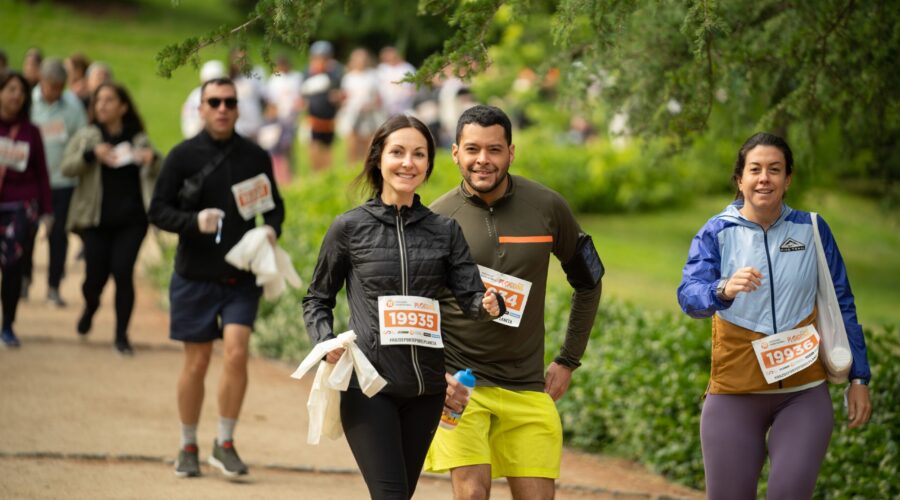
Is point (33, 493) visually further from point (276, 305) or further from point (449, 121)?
point (449, 121)

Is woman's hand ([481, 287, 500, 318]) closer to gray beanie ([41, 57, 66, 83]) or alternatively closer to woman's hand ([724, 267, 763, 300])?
woman's hand ([724, 267, 763, 300])

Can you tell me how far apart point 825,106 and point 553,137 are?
14249 mm

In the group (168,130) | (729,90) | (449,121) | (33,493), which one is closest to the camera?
(33,493)

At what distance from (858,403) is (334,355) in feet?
6.89

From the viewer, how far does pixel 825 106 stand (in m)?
7.11

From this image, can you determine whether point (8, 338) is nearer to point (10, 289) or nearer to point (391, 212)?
point (10, 289)

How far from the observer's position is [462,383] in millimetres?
5008

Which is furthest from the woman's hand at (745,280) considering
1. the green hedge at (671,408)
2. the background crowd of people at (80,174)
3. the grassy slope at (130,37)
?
the grassy slope at (130,37)

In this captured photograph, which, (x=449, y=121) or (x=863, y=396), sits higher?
(x=449, y=121)

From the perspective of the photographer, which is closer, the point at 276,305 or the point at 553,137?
the point at 276,305

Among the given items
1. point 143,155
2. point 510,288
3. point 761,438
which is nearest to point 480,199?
point 510,288

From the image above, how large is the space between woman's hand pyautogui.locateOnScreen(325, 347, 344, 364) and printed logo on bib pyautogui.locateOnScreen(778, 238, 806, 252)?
175cm

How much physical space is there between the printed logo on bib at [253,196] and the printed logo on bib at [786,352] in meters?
3.19

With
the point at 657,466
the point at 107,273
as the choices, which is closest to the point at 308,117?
the point at 107,273
